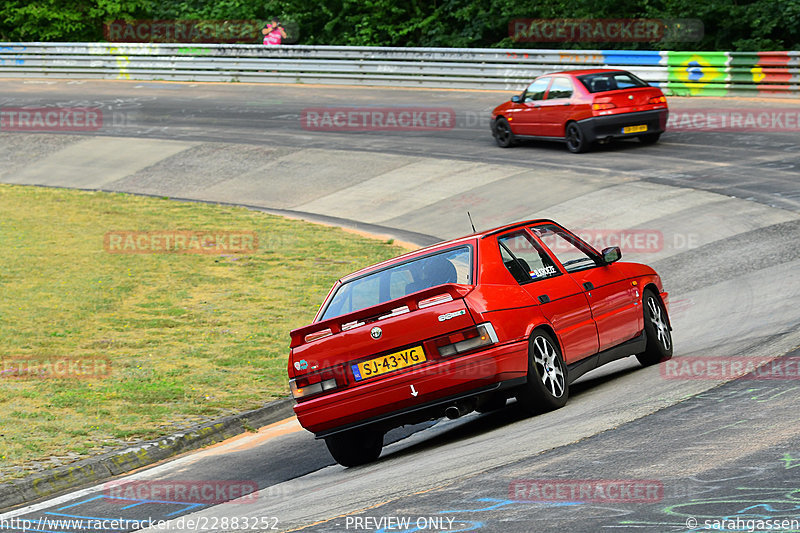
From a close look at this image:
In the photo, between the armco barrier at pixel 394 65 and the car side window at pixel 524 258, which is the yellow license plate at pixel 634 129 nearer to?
the armco barrier at pixel 394 65

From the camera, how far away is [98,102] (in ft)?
119

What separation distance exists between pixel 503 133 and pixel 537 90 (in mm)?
1370

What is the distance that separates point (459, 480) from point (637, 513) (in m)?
1.44

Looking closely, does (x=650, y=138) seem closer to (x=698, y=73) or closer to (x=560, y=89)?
(x=560, y=89)

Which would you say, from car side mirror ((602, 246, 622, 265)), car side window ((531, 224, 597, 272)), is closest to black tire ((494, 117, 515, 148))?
car side window ((531, 224, 597, 272))

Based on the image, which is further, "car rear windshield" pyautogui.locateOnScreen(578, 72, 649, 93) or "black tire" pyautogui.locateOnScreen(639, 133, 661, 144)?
"black tire" pyautogui.locateOnScreen(639, 133, 661, 144)

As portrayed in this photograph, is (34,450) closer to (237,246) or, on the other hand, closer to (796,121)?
(237,246)

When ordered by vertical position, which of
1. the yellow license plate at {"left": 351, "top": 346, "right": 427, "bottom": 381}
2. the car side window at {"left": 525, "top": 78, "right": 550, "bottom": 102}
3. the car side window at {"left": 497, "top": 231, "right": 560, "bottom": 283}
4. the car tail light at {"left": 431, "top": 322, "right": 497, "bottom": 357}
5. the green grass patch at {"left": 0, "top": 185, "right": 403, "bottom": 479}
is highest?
the car side window at {"left": 525, "top": 78, "right": 550, "bottom": 102}

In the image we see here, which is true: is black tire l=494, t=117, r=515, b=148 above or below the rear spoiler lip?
above

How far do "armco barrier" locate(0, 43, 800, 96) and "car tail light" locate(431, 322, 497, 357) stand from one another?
72.0 ft

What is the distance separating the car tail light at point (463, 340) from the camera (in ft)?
25.9

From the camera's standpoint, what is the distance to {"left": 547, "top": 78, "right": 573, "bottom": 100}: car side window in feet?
77.3

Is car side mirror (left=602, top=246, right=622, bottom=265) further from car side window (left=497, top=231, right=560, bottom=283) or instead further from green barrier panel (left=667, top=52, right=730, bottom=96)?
green barrier panel (left=667, top=52, right=730, bottom=96)

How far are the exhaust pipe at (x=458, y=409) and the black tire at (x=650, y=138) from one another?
16202mm
